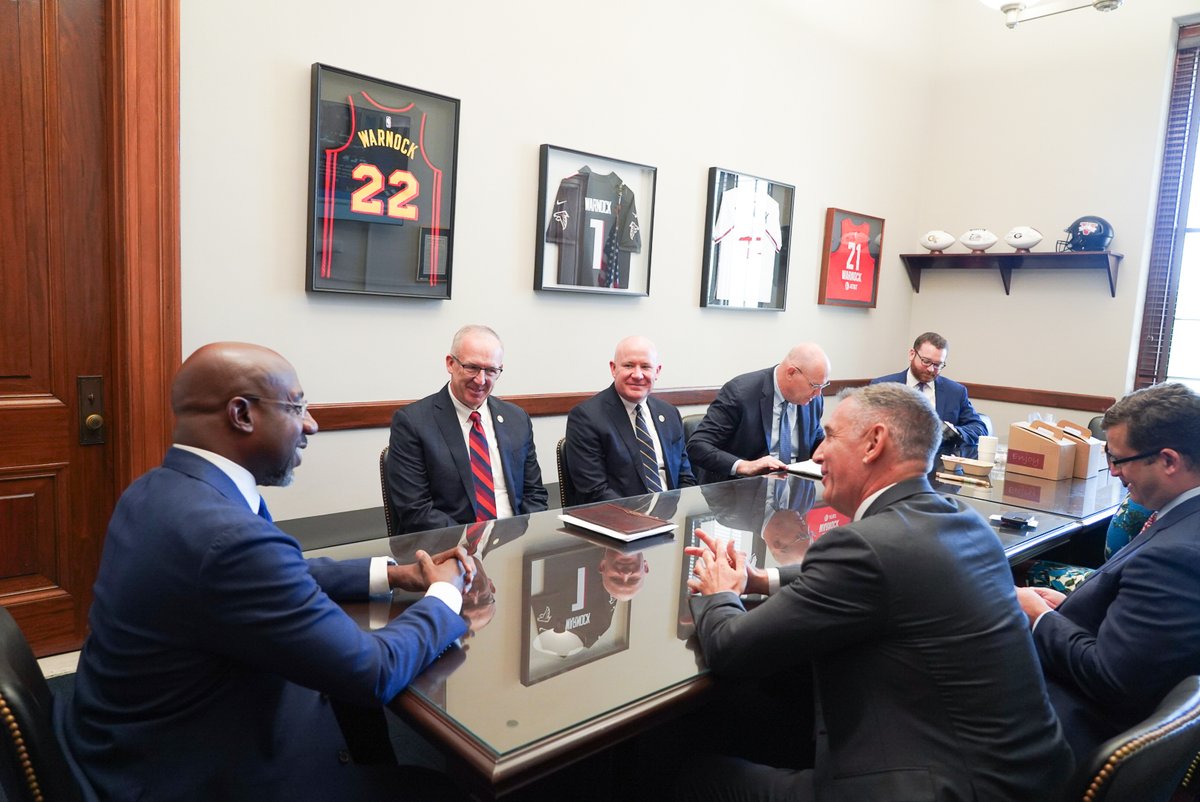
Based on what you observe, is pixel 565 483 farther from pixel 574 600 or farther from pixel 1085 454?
pixel 1085 454

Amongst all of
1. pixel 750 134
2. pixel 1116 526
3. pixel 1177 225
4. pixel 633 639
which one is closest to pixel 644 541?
pixel 633 639

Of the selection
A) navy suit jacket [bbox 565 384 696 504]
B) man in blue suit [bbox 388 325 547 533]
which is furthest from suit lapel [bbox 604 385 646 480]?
man in blue suit [bbox 388 325 547 533]

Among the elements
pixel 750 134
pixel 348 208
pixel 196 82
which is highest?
pixel 750 134

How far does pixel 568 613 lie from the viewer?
1581 millimetres

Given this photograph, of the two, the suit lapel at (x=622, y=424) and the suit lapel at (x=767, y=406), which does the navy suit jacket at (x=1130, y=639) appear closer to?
the suit lapel at (x=622, y=424)

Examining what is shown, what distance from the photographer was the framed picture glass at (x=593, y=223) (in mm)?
3826

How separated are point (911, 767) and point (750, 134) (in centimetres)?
426

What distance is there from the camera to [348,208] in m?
3.13

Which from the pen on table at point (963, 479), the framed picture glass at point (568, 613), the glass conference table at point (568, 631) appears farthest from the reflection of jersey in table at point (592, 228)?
the framed picture glass at point (568, 613)

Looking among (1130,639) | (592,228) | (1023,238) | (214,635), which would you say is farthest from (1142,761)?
(1023,238)

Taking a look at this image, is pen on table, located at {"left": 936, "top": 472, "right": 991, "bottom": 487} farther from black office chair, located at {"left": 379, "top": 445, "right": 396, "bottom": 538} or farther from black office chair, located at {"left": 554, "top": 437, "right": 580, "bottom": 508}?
black office chair, located at {"left": 379, "top": 445, "right": 396, "bottom": 538}

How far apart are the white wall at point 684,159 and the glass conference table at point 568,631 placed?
1.44 m

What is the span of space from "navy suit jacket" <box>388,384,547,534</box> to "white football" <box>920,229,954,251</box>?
444cm

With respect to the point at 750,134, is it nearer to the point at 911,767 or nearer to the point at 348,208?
the point at 348,208
